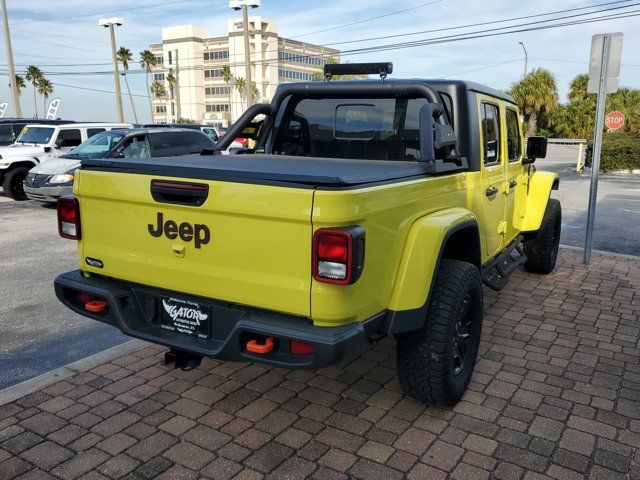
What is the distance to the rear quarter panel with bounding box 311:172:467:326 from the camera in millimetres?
2477

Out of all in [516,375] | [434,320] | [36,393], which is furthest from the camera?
[516,375]

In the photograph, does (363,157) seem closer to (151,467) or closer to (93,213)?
(93,213)

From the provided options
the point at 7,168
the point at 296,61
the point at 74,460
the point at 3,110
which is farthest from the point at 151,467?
the point at 296,61

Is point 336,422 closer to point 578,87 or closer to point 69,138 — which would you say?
point 69,138

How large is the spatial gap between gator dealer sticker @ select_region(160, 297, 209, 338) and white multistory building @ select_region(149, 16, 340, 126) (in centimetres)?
10109

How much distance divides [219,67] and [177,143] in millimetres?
100958

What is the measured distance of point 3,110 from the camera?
29.7 metres

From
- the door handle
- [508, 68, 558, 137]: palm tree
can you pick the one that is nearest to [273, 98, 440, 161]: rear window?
the door handle

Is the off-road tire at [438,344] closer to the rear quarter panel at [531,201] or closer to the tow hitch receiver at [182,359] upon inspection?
the tow hitch receiver at [182,359]

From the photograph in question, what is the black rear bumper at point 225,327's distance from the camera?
8.52ft

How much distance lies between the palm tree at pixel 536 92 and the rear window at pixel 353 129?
1679 inches

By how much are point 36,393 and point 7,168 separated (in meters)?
11.1

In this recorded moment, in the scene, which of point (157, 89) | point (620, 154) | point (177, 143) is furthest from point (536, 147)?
point (157, 89)

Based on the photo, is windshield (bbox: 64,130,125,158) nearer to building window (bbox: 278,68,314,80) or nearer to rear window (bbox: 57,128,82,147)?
rear window (bbox: 57,128,82,147)
